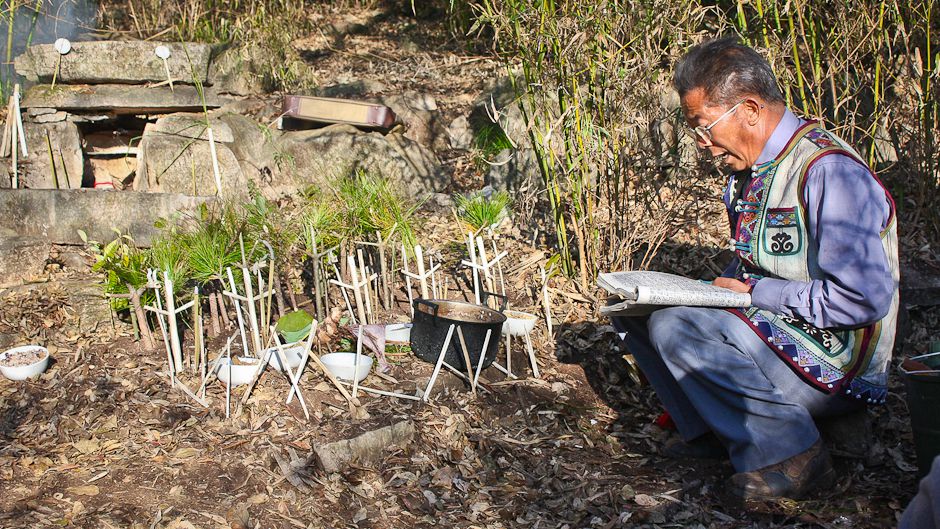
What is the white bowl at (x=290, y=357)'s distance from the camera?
3.73 metres

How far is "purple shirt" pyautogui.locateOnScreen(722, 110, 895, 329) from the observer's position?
8.32ft

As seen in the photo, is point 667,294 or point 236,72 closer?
point 667,294

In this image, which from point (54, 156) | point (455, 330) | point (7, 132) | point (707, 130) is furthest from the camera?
point (54, 156)

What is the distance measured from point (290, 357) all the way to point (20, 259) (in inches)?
91.1

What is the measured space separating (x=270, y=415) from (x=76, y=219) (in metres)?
2.94

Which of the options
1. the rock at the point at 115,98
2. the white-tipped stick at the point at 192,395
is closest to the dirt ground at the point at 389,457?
the white-tipped stick at the point at 192,395

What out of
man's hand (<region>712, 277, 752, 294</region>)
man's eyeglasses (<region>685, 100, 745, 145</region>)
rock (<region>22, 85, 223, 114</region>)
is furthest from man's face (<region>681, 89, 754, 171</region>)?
rock (<region>22, 85, 223, 114</region>)

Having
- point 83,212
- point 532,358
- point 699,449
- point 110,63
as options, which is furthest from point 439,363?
point 110,63

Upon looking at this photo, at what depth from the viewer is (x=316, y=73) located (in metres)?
7.88

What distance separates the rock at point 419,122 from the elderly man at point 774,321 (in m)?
4.50

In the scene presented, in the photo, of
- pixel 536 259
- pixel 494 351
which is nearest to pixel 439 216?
pixel 536 259

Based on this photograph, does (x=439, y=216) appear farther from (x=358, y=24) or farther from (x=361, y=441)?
(x=358, y=24)

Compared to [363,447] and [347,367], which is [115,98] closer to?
[347,367]

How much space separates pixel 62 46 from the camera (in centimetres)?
664
